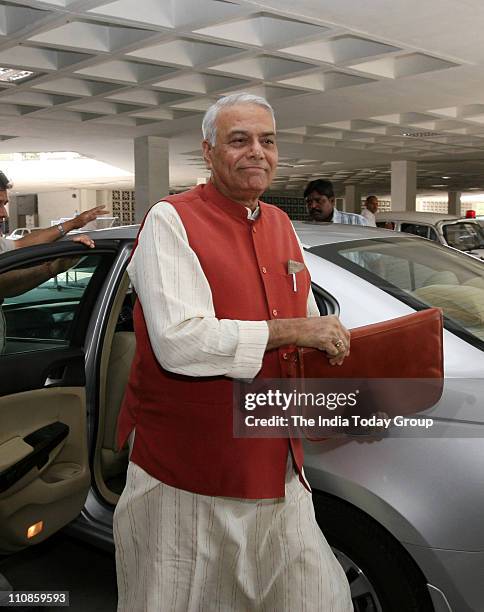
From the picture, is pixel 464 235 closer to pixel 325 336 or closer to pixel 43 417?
pixel 43 417

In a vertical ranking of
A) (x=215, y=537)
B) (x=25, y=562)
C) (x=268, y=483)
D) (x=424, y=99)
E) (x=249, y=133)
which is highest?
(x=424, y=99)

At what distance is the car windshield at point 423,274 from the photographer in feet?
6.79

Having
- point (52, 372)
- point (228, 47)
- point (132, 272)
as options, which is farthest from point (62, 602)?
point (228, 47)

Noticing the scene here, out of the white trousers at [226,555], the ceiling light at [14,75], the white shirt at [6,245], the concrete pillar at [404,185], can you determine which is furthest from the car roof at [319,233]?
the concrete pillar at [404,185]

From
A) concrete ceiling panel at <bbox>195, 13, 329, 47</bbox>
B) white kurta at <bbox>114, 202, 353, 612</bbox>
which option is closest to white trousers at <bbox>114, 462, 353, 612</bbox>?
white kurta at <bbox>114, 202, 353, 612</bbox>

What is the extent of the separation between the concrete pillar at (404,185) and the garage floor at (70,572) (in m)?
19.7

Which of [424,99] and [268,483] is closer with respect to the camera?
[268,483]

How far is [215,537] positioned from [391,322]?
596mm

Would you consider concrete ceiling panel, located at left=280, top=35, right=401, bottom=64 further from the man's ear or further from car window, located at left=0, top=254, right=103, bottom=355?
the man's ear

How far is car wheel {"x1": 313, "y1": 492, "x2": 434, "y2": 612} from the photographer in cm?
182

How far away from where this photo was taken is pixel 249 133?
1479mm

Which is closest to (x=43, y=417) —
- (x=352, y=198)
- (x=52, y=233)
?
(x=52, y=233)

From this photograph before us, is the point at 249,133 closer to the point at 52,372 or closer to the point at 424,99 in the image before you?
the point at 52,372

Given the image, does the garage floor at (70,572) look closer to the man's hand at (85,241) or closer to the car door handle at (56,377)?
the car door handle at (56,377)
